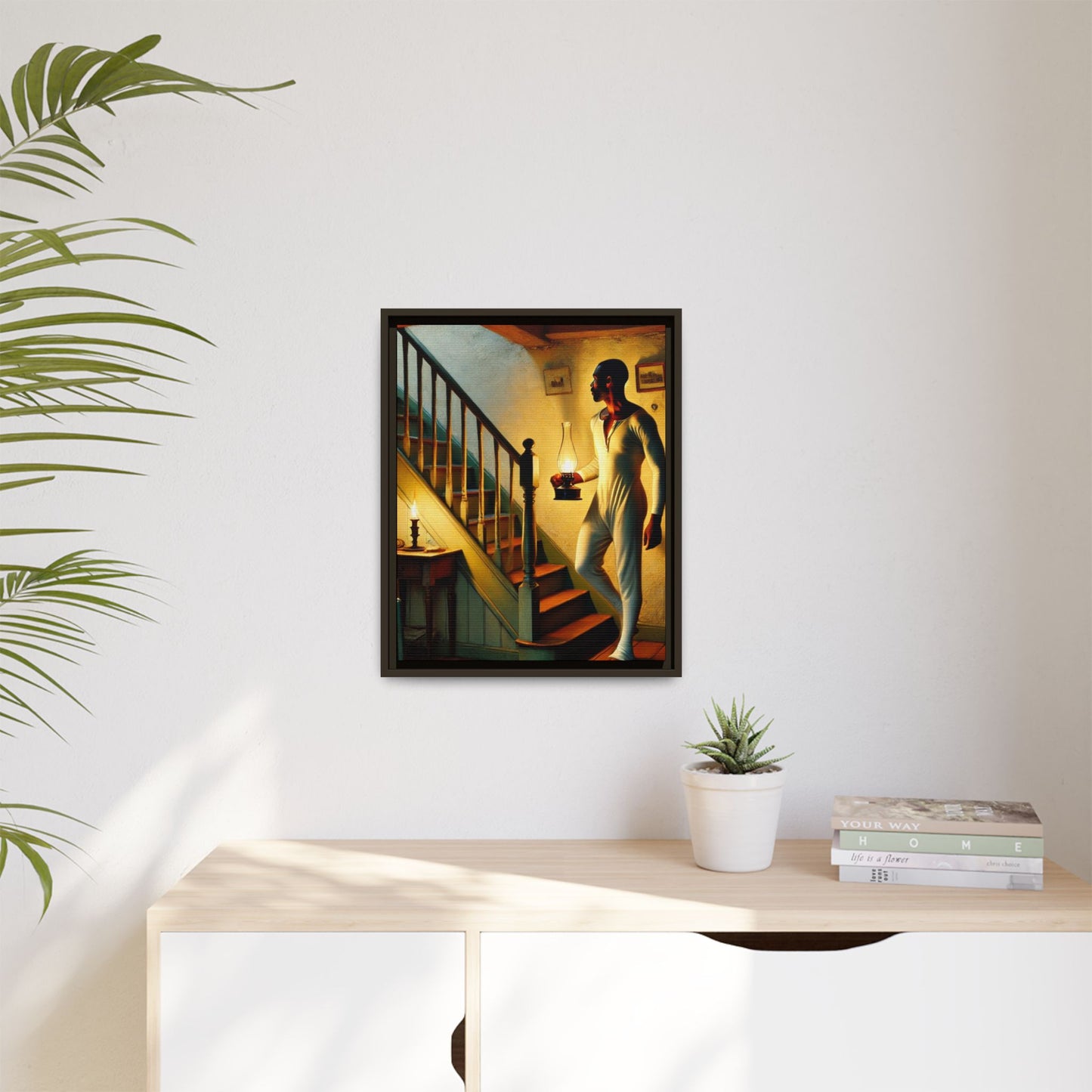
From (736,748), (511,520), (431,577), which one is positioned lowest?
(736,748)

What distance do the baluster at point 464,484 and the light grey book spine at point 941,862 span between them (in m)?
0.86

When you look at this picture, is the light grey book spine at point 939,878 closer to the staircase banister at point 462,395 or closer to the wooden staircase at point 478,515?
the wooden staircase at point 478,515

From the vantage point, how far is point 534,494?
1781 mm

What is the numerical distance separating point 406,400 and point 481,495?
0.22 m

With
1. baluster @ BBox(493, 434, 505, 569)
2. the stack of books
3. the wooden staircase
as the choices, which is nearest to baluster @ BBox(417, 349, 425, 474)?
the wooden staircase

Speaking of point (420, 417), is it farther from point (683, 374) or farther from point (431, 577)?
point (683, 374)

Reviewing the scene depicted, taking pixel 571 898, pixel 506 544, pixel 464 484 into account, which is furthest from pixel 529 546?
pixel 571 898

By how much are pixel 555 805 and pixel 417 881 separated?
1.15 feet

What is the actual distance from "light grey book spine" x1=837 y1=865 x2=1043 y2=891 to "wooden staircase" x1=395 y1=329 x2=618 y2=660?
56 cm

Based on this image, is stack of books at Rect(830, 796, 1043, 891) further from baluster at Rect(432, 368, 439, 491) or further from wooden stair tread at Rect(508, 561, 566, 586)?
baluster at Rect(432, 368, 439, 491)

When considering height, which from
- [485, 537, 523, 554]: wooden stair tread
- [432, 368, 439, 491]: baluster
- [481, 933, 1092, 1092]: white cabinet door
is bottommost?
[481, 933, 1092, 1092]: white cabinet door

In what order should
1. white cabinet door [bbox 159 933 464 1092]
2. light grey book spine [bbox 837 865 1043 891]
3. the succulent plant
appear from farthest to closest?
the succulent plant → light grey book spine [bbox 837 865 1043 891] → white cabinet door [bbox 159 933 464 1092]

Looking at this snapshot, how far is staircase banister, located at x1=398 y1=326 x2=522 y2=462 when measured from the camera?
1780 mm

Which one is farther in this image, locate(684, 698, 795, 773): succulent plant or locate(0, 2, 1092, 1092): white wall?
locate(0, 2, 1092, 1092): white wall
